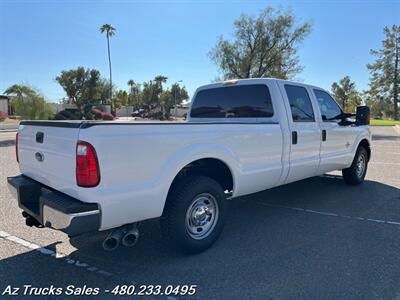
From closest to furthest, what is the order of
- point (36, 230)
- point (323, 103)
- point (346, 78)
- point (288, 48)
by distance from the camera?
point (36, 230) < point (323, 103) < point (288, 48) < point (346, 78)

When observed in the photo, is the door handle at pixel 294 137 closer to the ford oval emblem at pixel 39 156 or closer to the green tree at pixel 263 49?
the ford oval emblem at pixel 39 156

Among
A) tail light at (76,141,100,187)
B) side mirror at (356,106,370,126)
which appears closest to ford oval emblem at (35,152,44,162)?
tail light at (76,141,100,187)

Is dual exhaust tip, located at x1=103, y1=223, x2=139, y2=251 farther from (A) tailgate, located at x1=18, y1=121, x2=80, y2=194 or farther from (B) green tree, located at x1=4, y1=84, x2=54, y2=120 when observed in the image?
(B) green tree, located at x1=4, y1=84, x2=54, y2=120

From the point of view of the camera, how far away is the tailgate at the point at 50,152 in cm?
295

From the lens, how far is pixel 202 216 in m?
3.85

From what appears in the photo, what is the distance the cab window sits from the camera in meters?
5.80

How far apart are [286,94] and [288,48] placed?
100 feet

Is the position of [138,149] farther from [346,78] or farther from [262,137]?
[346,78]

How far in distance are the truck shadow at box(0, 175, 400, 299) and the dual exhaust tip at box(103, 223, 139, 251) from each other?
0.34 metres

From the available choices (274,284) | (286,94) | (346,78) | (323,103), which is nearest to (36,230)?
(274,284)

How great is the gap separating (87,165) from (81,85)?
58.1 metres

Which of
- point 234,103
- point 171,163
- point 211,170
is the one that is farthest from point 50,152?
point 234,103

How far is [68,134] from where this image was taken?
2951 mm

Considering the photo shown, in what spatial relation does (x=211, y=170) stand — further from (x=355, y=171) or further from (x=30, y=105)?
(x=30, y=105)
